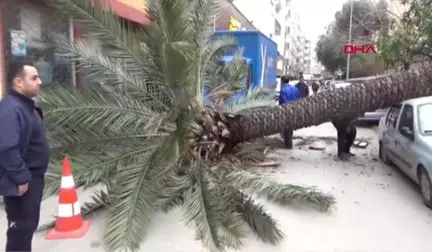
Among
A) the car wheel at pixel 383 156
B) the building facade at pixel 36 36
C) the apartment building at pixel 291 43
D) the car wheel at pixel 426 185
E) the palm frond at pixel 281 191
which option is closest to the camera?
the palm frond at pixel 281 191

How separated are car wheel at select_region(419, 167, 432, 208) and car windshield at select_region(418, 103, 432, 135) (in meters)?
0.65

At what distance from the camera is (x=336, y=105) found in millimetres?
8016

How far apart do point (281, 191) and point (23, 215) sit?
3.14 meters

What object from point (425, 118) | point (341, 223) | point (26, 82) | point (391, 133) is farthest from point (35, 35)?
point (425, 118)

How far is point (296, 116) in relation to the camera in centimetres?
812

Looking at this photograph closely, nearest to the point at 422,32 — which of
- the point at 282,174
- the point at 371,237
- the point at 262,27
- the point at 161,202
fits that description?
the point at 282,174

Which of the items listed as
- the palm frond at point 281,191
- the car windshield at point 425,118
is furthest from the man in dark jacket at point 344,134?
the palm frond at point 281,191

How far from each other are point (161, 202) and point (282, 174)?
2.86 m

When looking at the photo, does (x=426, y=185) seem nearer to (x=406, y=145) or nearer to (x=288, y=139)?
(x=406, y=145)

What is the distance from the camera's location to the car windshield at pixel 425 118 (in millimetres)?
6355

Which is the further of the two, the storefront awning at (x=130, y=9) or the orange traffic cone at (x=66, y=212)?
the storefront awning at (x=130, y=9)

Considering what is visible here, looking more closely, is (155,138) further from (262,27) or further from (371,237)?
(262,27)

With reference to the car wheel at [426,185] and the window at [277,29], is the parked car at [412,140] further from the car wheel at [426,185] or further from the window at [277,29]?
the window at [277,29]

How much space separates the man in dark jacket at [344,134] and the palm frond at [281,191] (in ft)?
10.6
